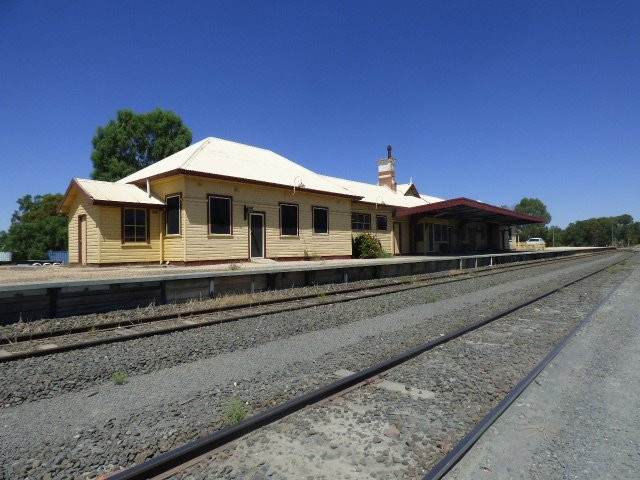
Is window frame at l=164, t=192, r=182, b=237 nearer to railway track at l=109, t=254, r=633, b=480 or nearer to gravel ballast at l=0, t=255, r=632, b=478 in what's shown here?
gravel ballast at l=0, t=255, r=632, b=478

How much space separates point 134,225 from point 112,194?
149 centimetres

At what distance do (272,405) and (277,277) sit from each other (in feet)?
32.0

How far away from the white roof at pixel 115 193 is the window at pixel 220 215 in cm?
222

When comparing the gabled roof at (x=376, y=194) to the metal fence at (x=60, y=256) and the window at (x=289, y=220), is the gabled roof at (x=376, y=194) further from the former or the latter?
the metal fence at (x=60, y=256)

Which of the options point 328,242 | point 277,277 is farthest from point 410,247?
point 277,277

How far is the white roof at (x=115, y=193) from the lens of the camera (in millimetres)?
16203

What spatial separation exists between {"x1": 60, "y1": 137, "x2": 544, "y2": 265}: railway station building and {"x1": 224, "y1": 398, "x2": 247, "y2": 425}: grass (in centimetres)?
1300

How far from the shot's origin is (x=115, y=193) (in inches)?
666

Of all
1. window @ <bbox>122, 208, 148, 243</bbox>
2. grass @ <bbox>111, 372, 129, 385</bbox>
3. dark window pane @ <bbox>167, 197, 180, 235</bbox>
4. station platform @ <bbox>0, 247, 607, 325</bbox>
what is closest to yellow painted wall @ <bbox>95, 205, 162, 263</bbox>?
window @ <bbox>122, 208, 148, 243</bbox>

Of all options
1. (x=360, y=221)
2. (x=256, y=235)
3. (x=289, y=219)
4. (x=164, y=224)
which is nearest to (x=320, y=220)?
(x=289, y=219)

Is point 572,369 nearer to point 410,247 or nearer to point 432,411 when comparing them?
point 432,411

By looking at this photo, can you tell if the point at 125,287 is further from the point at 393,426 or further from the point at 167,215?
the point at 393,426

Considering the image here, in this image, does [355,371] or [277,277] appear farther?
[277,277]

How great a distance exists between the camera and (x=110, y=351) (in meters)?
6.39
